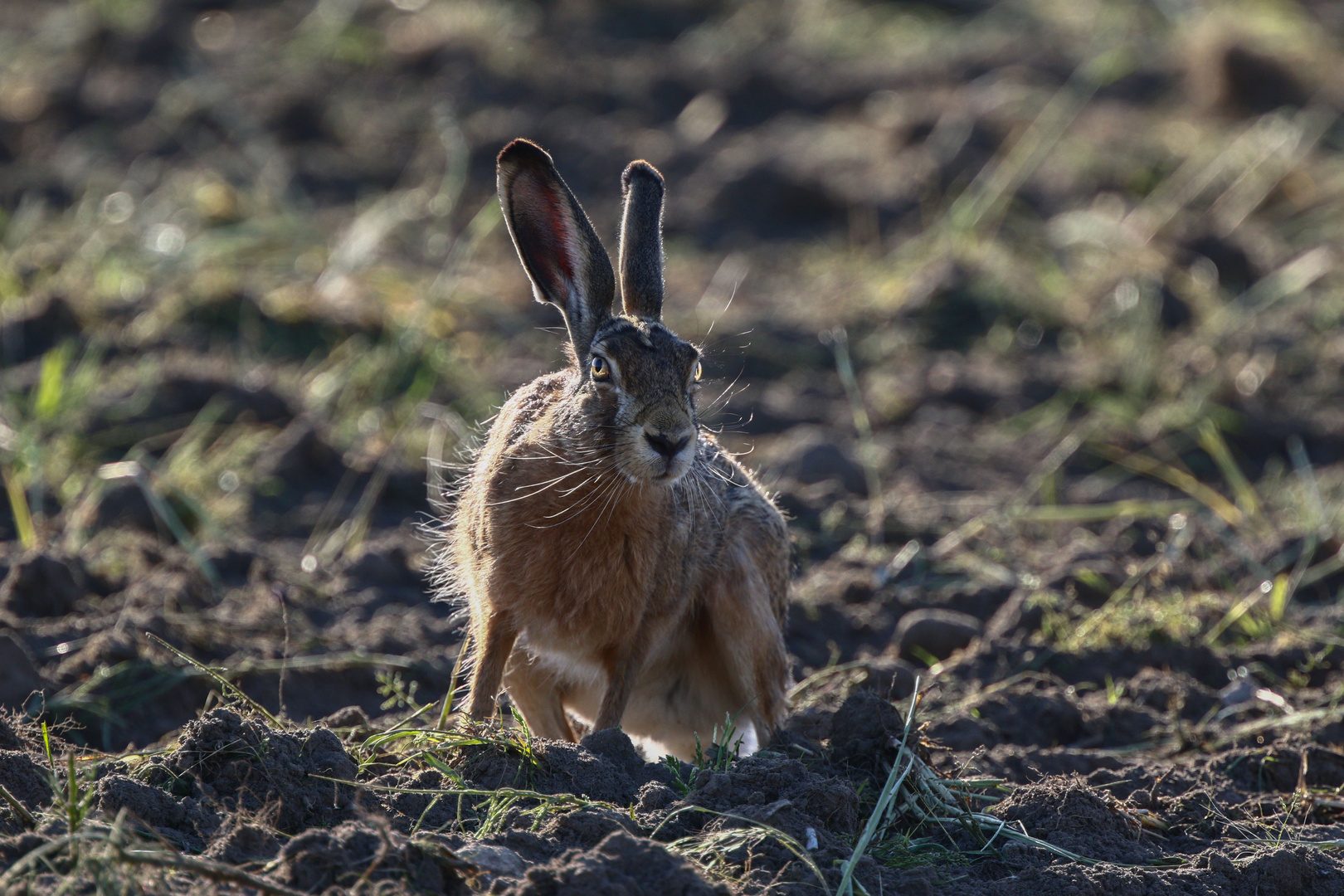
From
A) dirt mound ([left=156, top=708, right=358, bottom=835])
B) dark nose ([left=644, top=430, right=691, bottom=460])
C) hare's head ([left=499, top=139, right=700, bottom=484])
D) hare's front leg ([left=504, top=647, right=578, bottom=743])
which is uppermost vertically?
hare's head ([left=499, top=139, right=700, bottom=484])

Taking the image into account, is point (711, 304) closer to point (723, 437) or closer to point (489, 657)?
point (723, 437)

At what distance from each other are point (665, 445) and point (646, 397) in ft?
0.58

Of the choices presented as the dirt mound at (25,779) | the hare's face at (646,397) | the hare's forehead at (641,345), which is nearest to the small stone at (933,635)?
the hare's face at (646,397)

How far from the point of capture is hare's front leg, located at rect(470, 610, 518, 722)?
4.37 meters

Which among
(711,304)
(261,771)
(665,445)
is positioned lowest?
(711,304)

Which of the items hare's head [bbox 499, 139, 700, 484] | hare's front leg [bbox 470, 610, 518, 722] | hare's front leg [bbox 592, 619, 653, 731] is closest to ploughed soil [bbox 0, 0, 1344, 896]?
hare's front leg [bbox 470, 610, 518, 722]

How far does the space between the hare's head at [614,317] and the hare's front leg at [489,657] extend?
627 millimetres

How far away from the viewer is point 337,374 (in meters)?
7.80

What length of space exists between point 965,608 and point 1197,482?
2.17 metres

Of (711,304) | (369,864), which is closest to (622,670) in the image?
(369,864)

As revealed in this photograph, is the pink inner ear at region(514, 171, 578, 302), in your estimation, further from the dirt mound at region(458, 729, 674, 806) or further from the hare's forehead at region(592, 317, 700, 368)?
the dirt mound at region(458, 729, 674, 806)

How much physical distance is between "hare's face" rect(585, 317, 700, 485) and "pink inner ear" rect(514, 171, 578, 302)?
0.36m

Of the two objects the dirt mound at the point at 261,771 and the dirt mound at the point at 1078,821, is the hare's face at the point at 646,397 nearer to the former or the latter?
the dirt mound at the point at 261,771

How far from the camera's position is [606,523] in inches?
172
